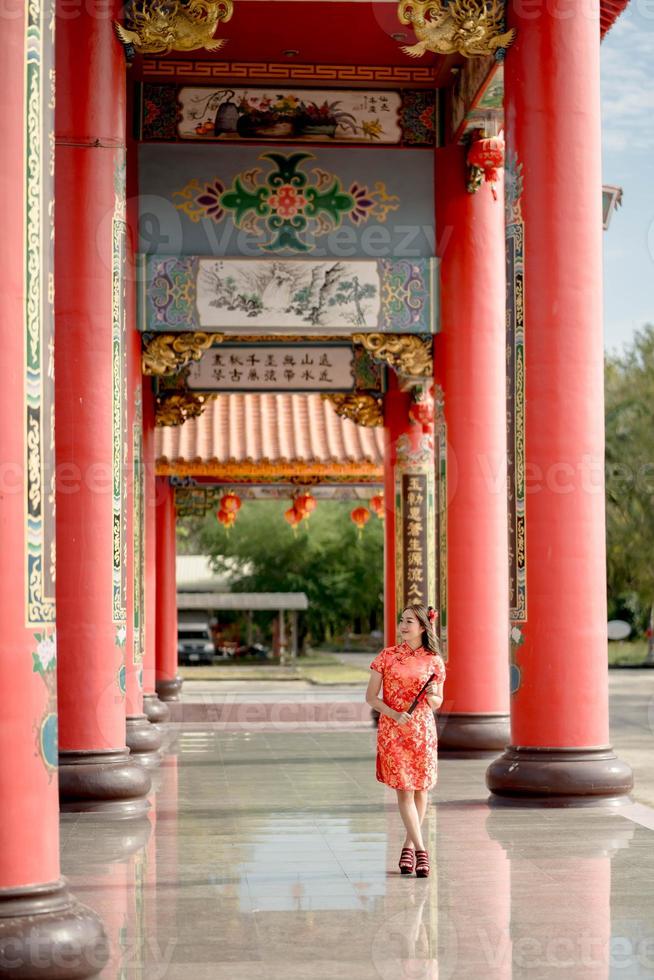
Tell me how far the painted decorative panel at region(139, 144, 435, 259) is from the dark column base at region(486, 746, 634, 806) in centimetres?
531

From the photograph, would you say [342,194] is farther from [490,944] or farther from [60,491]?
[490,944]

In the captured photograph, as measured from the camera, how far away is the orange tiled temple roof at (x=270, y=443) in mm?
22891

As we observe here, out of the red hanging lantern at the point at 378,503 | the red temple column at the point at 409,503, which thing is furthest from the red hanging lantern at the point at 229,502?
the red temple column at the point at 409,503

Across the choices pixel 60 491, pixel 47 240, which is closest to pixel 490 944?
pixel 47 240

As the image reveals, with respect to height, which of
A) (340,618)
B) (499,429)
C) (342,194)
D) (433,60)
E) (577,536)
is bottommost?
(340,618)

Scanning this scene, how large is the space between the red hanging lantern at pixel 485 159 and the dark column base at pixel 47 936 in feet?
30.2

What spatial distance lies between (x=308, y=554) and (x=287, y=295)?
1508 inches

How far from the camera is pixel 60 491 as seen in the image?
31.9ft

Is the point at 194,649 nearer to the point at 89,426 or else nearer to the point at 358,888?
the point at 89,426

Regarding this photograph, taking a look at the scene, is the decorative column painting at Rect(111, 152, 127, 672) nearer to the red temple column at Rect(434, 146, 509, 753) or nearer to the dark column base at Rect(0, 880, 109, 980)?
the red temple column at Rect(434, 146, 509, 753)

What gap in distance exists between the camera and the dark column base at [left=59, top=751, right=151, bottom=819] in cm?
956

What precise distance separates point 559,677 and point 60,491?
3.36 meters

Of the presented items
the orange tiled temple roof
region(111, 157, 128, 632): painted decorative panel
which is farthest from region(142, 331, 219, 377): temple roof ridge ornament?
the orange tiled temple roof

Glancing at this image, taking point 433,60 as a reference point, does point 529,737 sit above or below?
below
